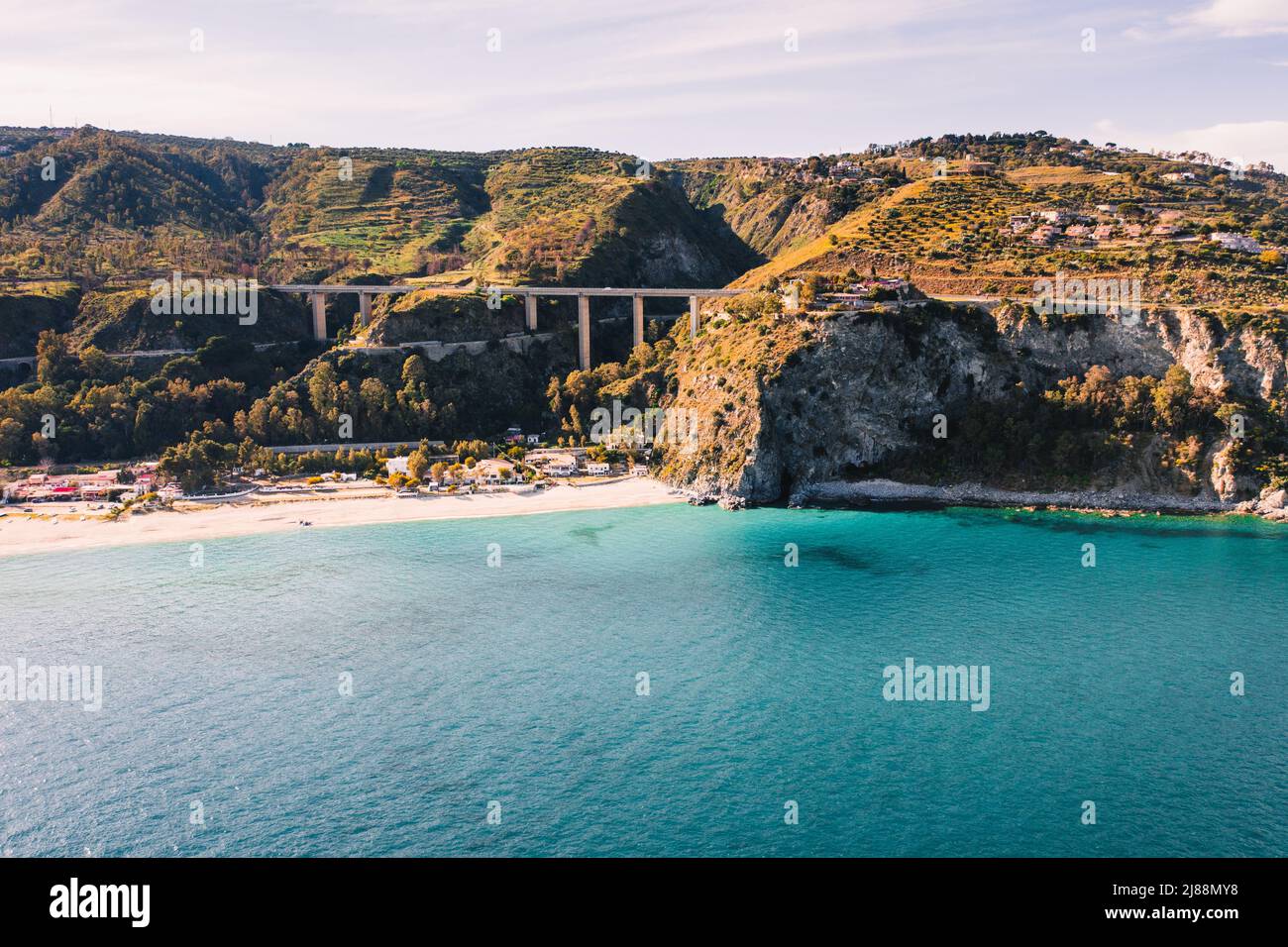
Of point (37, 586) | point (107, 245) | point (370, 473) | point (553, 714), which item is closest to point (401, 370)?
point (370, 473)

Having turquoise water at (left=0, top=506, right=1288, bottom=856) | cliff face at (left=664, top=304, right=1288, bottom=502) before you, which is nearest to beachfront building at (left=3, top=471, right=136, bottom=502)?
turquoise water at (left=0, top=506, right=1288, bottom=856)

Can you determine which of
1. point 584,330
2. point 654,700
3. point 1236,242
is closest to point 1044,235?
point 1236,242

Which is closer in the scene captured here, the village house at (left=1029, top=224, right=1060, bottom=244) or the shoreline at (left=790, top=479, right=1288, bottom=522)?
the shoreline at (left=790, top=479, right=1288, bottom=522)

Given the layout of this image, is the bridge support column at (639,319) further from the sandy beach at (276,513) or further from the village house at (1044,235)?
the village house at (1044,235)

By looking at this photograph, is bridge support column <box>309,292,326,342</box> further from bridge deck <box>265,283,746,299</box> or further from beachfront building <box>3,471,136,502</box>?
beachfront building <box>3,471,136,502</box>

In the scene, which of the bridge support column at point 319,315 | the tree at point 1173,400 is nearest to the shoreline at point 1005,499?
the tree at point 1173,400

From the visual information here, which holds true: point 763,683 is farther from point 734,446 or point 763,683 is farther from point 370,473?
point 370,473
